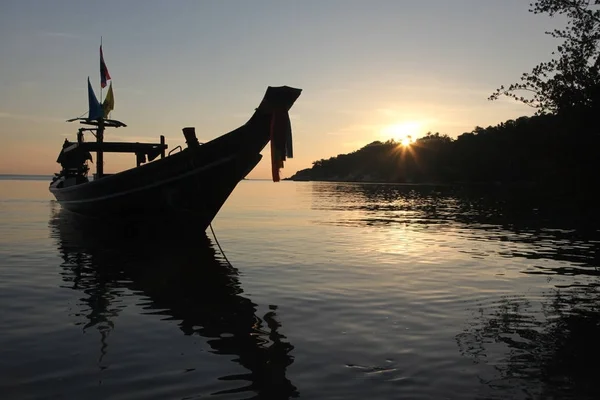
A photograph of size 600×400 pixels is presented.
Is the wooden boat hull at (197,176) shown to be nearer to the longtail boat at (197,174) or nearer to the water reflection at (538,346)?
the longtail boat at (197,174)

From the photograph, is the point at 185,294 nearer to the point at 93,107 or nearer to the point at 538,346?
the point at 538,346

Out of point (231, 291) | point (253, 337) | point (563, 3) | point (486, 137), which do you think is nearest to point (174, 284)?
point (231, 291)

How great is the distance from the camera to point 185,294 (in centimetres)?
1077

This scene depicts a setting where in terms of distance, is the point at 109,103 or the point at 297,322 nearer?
the point at 297,322

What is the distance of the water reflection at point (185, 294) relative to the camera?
672cm

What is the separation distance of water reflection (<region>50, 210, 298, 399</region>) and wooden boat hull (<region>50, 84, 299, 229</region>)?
1445 mm

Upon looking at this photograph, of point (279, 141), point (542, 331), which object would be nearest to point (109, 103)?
point (279, 141)

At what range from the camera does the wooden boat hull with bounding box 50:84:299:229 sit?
2048 centimetres

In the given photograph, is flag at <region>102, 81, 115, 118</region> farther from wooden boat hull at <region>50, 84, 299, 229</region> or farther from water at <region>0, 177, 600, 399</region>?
water at <region>0, 177, 600, 399</region>

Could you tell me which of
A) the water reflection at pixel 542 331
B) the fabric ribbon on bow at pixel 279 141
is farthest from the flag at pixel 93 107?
the water reflection at pixel 542 331

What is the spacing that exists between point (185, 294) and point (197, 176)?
10.5m

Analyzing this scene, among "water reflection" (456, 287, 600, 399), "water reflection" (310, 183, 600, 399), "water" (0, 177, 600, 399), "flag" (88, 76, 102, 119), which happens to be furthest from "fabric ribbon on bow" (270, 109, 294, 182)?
"flag" (88, 76, 102, 119)

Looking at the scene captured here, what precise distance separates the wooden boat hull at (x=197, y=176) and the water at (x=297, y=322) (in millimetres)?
3175

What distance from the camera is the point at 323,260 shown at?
1591 cm
